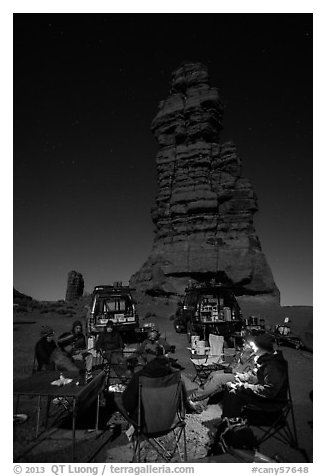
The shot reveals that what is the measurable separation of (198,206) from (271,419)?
28.6 m

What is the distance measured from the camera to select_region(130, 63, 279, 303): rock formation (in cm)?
2956

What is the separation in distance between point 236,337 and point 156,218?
25.8 m

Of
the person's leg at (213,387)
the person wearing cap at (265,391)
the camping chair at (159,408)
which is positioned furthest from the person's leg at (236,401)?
the person's leg at (213,387)

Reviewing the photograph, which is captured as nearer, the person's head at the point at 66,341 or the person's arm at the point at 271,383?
the person's arm at the point at 271,383

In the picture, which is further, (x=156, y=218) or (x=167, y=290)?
(x=156, y=218)

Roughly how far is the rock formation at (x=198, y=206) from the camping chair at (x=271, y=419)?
82.1 ft

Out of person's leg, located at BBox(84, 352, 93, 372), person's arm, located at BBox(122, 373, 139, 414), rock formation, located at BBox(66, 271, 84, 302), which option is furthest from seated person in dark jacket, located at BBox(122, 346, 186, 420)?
rock formation, located at BBox(66, 271, 84, 302)

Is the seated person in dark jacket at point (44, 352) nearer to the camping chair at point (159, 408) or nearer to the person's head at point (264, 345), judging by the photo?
the camping chair at point (159, 408)

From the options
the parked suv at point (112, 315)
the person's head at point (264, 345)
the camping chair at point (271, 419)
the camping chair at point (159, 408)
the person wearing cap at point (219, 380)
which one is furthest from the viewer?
the parked suv at point (112, 315)

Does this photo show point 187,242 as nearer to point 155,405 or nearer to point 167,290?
point 167,290

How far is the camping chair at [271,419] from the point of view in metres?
3.90

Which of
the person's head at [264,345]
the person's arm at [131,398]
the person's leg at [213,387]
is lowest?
the person's leg at [213,387]
